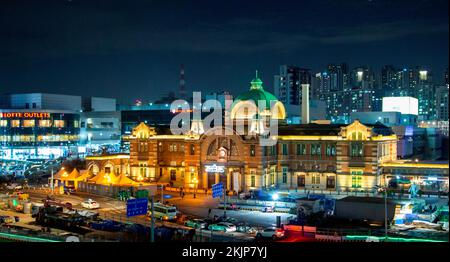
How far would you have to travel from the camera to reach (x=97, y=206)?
50688 mm

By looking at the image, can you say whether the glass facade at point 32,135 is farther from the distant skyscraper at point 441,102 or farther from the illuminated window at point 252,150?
the distant skyscraper at point 441,102

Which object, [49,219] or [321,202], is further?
[321,202]

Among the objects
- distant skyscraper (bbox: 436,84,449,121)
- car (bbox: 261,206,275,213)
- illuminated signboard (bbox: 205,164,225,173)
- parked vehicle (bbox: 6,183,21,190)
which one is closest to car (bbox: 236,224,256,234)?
car (bbox: 261,206,275,213)

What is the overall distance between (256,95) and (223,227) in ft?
91.9

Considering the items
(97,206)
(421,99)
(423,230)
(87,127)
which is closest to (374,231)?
(423,230)

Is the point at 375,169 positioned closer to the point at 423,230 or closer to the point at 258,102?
the point at 258,102

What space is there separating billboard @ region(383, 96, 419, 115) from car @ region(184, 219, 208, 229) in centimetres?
7033

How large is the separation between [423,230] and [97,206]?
27.2 meters

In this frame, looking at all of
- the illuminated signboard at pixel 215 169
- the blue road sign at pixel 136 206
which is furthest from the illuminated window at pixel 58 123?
the blue road sign at pixel 136 206

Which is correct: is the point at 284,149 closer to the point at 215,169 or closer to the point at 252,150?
the point at 252,150

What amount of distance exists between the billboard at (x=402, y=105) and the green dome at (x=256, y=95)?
45.2 metres

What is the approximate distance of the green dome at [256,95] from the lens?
214ft

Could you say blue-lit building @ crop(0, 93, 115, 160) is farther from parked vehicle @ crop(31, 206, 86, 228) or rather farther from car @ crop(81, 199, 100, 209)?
parked vehicle @ crop(31, 206, 86, 228)
